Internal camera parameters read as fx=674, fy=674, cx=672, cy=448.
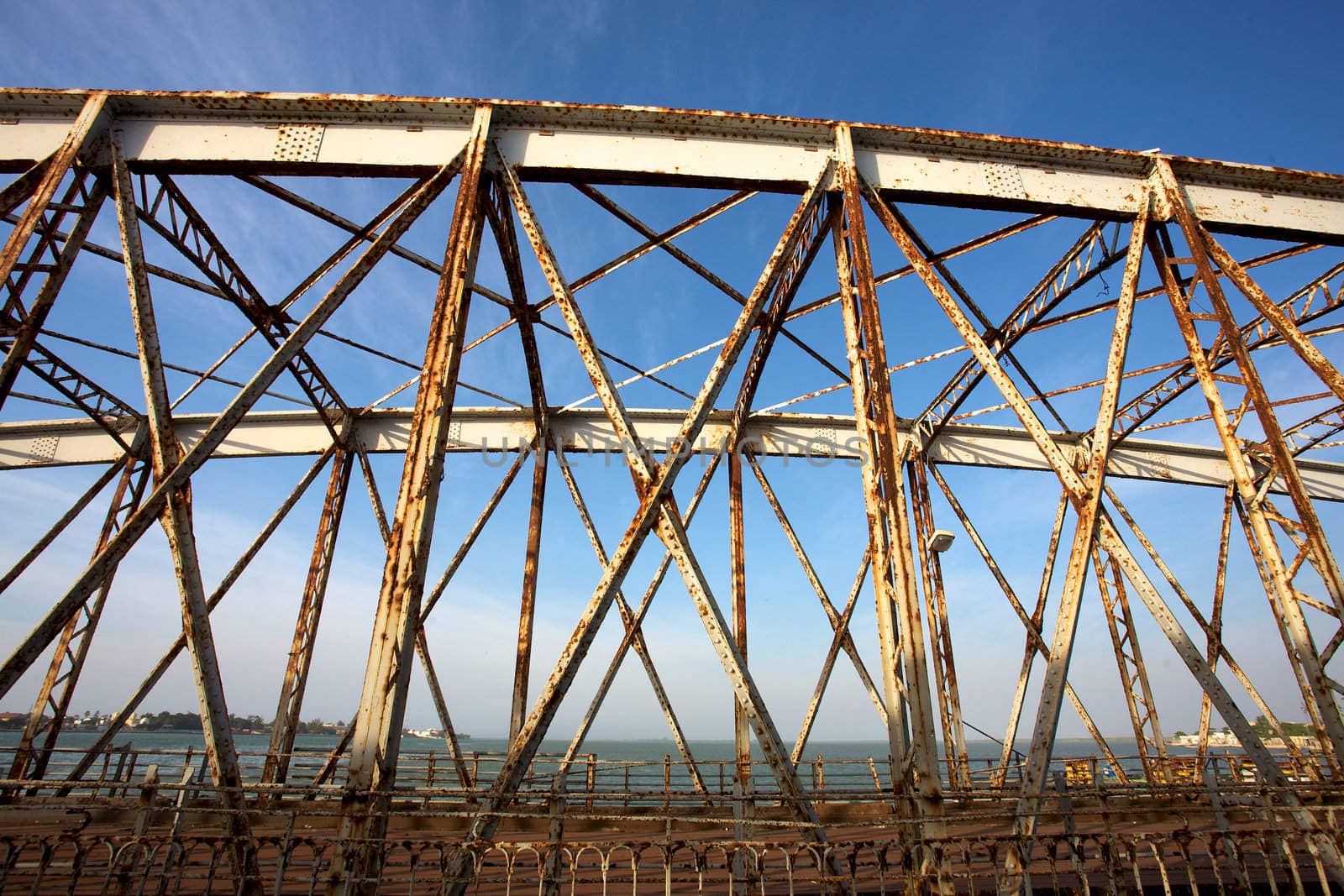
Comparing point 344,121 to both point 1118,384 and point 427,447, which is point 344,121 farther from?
point 1118,384

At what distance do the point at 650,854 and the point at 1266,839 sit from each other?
658cm

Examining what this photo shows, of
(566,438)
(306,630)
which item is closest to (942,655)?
(566,438)

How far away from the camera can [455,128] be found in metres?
7.66

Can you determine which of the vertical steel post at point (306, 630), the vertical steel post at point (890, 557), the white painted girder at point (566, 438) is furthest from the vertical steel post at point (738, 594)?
the vertical steel post at point (306, 630)

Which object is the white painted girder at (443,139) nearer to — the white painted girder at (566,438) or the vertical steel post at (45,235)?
the vertical steel post at (45,235)

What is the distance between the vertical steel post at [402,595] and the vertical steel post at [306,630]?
717cm

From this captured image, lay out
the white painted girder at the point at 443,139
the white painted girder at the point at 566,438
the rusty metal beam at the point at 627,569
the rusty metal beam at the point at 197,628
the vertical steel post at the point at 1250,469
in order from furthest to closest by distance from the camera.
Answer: the white painted girder at the point at 566,438, the white painted girder at the point at 443,139, the vertical steel post at the point at 1250,469, the rusty metal beam at the point at 197,628, the rusty metal beam at the point at 627,569

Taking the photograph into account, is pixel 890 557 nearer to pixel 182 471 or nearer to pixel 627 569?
pixel 627 569

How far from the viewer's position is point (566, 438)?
1305 cm

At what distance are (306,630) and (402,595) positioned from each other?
782 centimetres

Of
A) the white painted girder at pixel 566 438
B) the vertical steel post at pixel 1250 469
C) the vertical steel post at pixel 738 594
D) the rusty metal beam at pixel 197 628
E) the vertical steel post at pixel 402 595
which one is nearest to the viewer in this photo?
the vertical steel post at pixel 402 595

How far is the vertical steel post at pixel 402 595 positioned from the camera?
495 centimetres

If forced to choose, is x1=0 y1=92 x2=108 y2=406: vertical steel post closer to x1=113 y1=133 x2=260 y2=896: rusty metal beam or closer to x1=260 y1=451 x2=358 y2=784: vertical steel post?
x1=113 y1=133 x2=260 y2=896: rusty metal beam

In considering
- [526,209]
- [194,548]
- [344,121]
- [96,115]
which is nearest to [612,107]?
[526,209]
